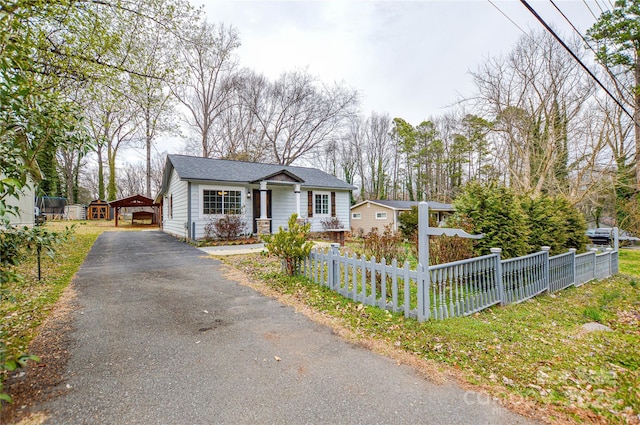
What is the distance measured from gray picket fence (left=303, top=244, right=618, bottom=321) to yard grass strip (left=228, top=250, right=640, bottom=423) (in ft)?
0.51

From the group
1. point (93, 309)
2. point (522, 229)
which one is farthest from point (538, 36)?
point (93, 309)

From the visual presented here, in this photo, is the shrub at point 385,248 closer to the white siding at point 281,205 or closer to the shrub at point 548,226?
the shrub at point 548,226

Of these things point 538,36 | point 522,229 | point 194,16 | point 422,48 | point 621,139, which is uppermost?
point 538,36

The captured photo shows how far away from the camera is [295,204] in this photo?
649 inches

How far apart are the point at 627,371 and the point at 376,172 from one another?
34349mm

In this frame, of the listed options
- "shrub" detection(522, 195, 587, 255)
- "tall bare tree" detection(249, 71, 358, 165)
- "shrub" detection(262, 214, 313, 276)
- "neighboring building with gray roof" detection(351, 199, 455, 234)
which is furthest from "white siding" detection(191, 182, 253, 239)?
"tall bare tree" detection(249, 71, 358, 165)

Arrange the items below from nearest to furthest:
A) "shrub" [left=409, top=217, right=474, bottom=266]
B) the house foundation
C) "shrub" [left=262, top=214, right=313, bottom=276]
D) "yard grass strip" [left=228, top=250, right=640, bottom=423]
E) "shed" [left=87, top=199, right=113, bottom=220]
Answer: "yard grass strip" [left=228, top=250, right=640, bottom=423]
"shrub" [left=262, top=214, right=313, bottom=276]
"shrub" [left=409, top=217, right=474, bottom=266]
the house foundation
"shed" [left=87, top=199, right=113, bottom=220]

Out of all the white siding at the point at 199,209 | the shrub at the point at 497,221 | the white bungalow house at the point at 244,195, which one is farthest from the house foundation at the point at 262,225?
the shrub at the point at 497,221

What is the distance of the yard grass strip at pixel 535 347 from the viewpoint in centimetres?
253

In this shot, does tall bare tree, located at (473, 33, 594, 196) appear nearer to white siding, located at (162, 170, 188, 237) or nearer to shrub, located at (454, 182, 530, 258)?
shrub, located at (454, 182, 530, 258)

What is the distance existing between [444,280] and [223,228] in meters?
10.9

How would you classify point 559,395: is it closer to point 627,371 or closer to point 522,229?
point 627,371

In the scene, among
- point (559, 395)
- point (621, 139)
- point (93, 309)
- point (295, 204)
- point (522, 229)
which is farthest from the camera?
point (295, 204)

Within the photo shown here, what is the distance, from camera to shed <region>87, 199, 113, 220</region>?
30609mm
